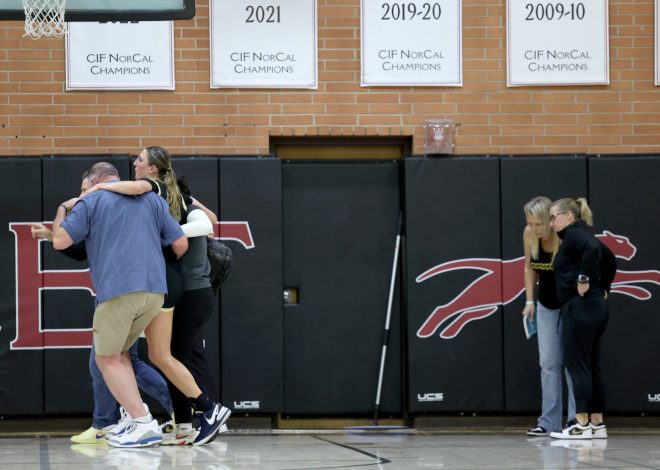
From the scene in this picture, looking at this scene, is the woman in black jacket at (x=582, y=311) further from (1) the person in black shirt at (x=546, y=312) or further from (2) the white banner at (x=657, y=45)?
(2) the white banner at (x=657, y=45)

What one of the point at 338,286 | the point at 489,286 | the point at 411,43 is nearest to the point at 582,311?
the point at 489,286

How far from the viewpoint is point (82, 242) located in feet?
25.0

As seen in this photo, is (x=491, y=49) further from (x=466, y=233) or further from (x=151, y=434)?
(x=151, y=434)

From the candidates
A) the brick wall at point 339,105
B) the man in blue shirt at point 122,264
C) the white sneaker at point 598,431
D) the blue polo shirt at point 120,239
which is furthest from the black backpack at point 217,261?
the white sneaker at point 598,431

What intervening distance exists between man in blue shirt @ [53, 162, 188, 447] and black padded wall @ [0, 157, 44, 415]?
2.40m

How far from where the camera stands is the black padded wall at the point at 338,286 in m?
10.1

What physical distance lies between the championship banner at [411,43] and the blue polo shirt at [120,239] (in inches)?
136

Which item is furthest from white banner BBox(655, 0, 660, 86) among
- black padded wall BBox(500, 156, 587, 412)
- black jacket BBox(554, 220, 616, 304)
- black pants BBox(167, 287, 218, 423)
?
black pants BBox(167, 287, 218, 423)

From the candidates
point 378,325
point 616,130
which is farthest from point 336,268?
point 616,130

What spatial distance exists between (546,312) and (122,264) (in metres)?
3.65

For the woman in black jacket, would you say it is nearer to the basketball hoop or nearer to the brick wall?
the brick wall

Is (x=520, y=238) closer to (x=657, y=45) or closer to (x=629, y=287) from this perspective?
(x=629, y=287)

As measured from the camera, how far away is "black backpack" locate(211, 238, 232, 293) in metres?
8.10

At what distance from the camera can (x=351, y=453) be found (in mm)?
7523
